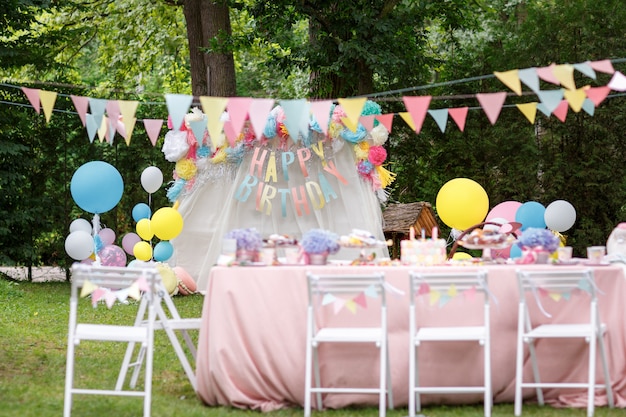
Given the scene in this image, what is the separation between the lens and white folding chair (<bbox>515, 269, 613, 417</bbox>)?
4855 millimetres

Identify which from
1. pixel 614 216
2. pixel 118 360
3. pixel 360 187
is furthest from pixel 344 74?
pixel 118 360

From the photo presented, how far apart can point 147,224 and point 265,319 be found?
5.52 m

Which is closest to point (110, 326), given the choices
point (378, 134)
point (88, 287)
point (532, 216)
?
point (88, 287)

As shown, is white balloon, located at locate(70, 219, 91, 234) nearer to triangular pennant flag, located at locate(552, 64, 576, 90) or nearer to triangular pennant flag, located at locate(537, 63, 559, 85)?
triangular pennant flag, located at locate(537, 63, 559, 85)

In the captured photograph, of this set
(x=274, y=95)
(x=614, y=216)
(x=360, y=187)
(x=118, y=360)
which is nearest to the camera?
(x=118, y=360)

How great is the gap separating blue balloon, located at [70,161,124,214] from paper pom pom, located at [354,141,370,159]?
8.39ft

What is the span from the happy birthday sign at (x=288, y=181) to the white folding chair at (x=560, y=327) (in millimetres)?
5449

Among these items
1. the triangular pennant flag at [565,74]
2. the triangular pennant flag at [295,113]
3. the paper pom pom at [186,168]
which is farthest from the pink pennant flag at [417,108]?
the paper pom pom at [186,168]

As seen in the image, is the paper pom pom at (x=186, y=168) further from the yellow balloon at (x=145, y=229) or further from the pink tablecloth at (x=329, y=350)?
the pink tablecloth at (x=329, y=350)

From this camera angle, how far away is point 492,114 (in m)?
5.65

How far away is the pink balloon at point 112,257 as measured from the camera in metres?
10.5

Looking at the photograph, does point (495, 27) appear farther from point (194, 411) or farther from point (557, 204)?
point (194, 411)

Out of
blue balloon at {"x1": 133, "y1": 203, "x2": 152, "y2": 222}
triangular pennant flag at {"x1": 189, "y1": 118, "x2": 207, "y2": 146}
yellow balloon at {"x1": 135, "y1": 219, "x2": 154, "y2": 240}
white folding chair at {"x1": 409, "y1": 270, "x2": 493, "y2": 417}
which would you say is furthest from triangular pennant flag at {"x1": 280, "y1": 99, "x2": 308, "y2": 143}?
blue balloon at {"x1": 133, "y1": 203, "x2": 152, "y2": 222}

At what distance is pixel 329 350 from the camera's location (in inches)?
204
